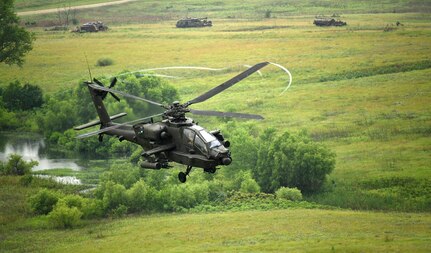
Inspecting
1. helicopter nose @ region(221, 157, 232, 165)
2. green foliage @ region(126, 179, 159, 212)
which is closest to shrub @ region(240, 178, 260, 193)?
green foliage @ region(126, 179, 159, 212)

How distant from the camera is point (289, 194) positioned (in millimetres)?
63375

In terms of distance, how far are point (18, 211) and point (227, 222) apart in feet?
59.1

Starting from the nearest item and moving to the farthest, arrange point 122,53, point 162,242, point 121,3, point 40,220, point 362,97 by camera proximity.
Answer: point 162,242
point 40,220
point 362,97
point 122,53
point 121,3

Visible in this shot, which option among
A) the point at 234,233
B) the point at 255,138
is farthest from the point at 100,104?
the point at 255,138

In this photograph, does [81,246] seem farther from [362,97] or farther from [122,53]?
[122,53]

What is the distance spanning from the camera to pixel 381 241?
50906mm

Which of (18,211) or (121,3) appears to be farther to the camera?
(121,3)

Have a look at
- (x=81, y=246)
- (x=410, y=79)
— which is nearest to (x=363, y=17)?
(x=410, y=79)

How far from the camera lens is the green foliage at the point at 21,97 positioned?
317 ft

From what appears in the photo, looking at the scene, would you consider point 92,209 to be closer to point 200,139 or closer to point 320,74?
point 200,139

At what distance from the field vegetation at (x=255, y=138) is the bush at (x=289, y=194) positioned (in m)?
0.09

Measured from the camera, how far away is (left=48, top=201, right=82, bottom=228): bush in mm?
60025

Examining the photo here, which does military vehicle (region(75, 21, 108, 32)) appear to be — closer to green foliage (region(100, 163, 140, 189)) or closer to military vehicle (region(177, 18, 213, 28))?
military vehicle (region(177, 18, 213, 28))

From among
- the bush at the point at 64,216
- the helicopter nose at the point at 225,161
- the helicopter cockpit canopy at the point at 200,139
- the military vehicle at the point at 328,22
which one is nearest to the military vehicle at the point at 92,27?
the military vehicle at the point at 328,22
